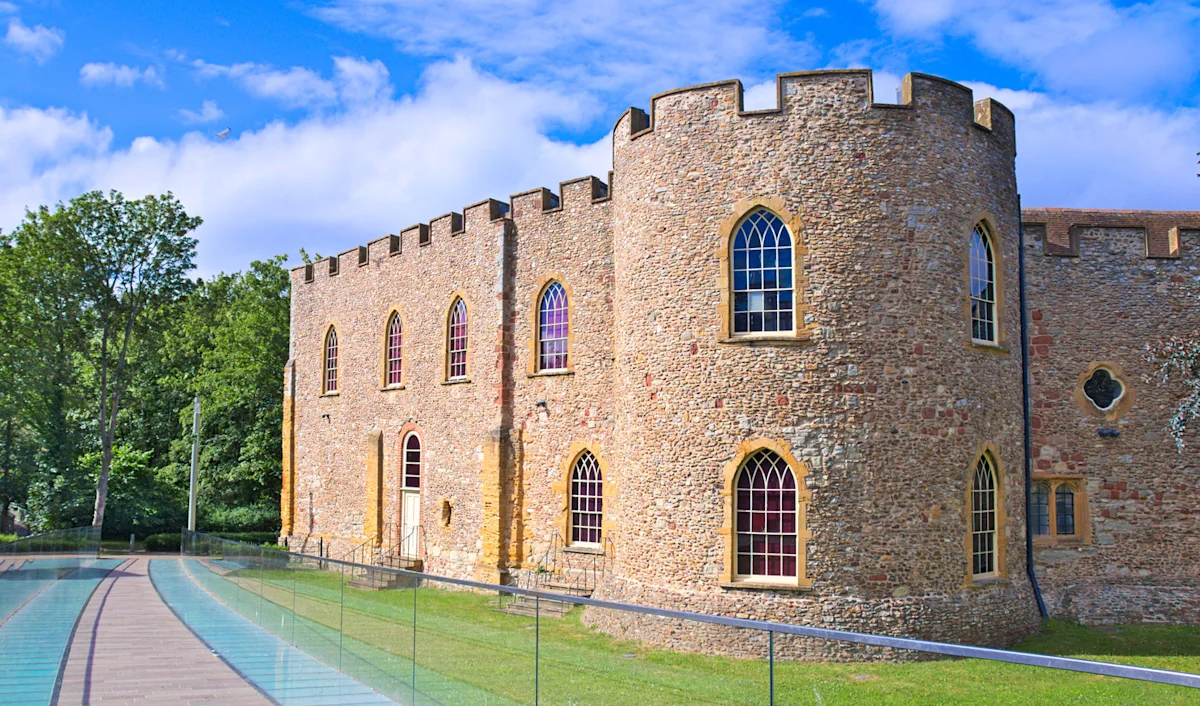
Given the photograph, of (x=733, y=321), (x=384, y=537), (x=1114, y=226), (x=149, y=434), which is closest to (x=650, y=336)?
(x=733, y=321)

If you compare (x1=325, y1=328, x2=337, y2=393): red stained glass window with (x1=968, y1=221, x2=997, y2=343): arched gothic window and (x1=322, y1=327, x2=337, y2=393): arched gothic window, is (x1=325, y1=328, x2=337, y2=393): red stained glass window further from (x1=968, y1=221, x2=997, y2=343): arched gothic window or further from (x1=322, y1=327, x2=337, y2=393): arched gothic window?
(x1=968, y1=221, x2=997, y2=343): arched gothic window

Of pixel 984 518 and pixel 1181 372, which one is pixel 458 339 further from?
pixel 1181 372

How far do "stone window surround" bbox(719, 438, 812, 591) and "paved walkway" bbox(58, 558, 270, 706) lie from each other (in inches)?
305

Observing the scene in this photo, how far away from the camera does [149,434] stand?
4316 centimetres

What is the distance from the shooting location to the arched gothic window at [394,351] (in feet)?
89.2

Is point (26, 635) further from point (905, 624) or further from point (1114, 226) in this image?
point (1114, 226)

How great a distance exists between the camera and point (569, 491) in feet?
68.9

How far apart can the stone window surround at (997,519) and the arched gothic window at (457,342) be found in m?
13.3

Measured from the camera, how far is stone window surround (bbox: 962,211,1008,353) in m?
15.9

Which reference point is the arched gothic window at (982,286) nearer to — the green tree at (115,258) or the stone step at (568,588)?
the stone step at (568,588)

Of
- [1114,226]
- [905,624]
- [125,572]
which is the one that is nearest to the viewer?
[905,624]

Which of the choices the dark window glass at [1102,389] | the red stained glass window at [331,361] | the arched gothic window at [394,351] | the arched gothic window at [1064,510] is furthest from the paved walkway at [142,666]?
the dark window glass at [1102,389]

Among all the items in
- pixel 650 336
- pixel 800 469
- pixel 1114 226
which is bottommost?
pixel 800 469

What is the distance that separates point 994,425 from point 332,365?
21.5 m
